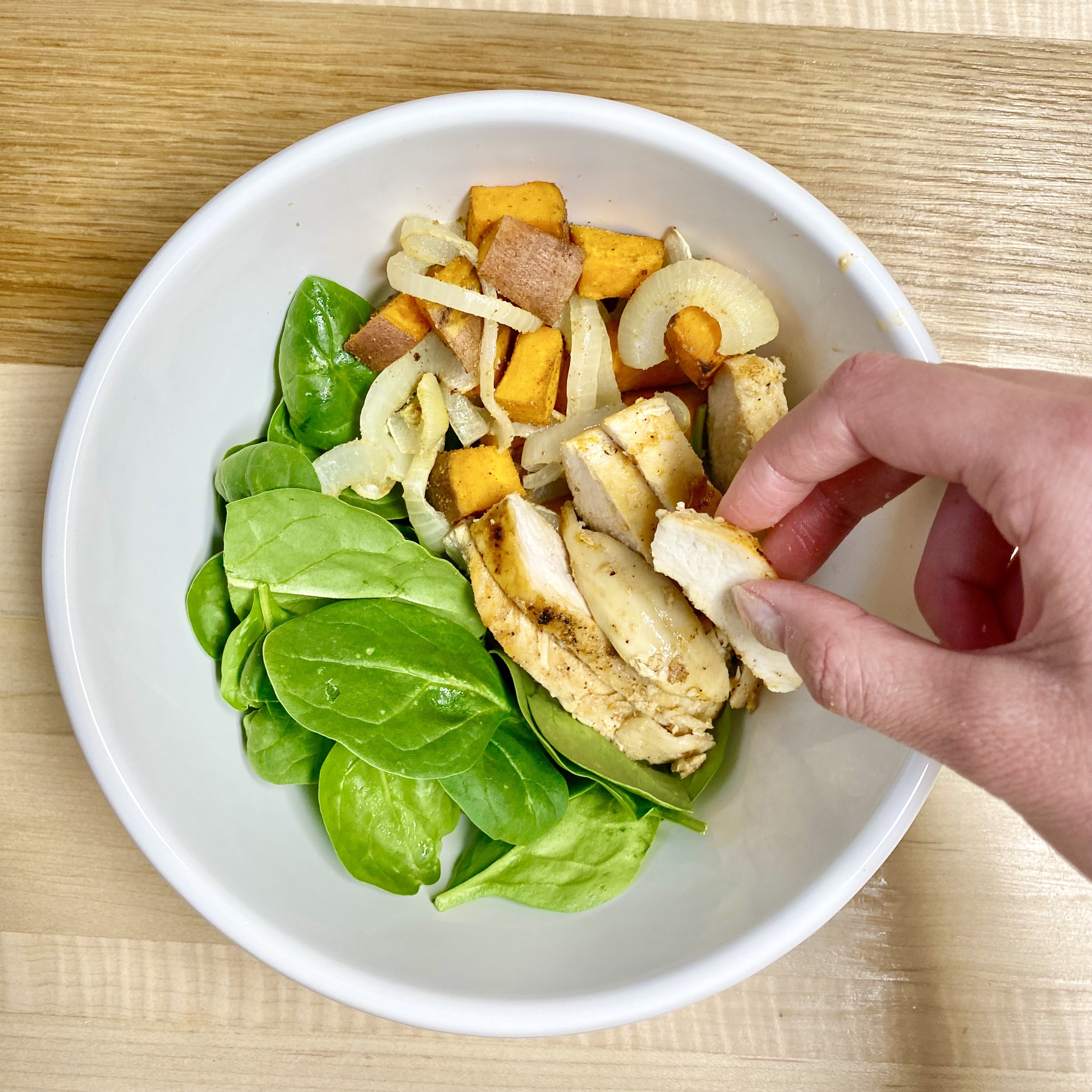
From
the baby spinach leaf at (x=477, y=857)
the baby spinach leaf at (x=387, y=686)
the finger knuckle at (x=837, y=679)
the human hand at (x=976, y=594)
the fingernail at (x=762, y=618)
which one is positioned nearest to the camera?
the human hand at (x=976, y=594)

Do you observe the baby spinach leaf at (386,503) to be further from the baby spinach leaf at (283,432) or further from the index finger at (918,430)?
the index finger at (918,430)

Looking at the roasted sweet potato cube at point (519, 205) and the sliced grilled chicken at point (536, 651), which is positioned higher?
the roasted sweet potato cube at point (519, 205)

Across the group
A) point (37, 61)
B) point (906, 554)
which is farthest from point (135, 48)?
point (906, 554)

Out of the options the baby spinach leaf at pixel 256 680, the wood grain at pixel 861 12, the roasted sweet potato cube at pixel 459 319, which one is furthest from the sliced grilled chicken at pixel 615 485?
the wood grain at pixel 861 12

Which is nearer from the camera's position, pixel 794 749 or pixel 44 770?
pixel 794 749

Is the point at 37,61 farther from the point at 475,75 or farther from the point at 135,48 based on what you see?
the point at 475,75

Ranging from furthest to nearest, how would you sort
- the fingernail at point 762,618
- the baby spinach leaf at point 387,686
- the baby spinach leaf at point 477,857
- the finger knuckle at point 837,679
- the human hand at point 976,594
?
the baby spinach leaf at point 477,857 < the baby spinach leaf at point 387,686 < the fingernail at point 762,618 < the finger knuckle at point 837,679 < the human hand at point 976,594
